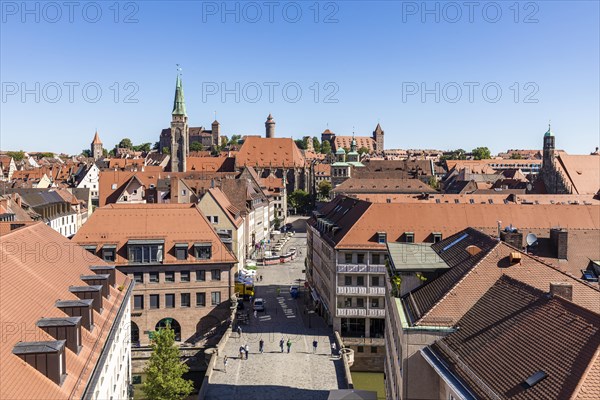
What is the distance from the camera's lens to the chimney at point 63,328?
18.3 meters

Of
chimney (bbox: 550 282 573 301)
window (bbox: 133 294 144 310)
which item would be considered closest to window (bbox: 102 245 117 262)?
window (bbox: 133 294 144 310)

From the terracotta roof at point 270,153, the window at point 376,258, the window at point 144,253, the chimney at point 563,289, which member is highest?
the terracotta roof at point 270,153

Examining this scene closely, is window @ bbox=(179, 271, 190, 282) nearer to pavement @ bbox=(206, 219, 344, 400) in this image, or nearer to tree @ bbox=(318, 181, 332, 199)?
pavement @ bbox=(206, 219, 344, 400)

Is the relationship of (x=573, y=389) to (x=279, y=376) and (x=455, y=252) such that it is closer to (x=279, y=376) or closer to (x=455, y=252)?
(x=455, y=252)

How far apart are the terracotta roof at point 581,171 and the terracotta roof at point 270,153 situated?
69.9 m

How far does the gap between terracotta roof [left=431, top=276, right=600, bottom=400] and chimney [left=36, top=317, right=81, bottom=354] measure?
38.9 ft

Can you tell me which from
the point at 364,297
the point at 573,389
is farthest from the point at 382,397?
the point at 573,389

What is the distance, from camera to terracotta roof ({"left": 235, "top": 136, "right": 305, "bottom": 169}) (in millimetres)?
145625

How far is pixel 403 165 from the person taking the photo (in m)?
141

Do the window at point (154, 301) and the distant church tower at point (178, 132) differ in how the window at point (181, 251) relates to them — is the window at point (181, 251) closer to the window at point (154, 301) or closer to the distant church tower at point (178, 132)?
the window at point (154, 301)

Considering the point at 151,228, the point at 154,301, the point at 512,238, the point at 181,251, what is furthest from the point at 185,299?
the point at 512,238

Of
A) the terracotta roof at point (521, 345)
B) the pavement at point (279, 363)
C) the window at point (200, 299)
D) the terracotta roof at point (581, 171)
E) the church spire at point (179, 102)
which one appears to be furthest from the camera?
the church spire at point (179, 102)

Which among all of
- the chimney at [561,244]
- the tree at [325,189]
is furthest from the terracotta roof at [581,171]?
the chimney at [561,244]

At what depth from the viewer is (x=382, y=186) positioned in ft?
324
